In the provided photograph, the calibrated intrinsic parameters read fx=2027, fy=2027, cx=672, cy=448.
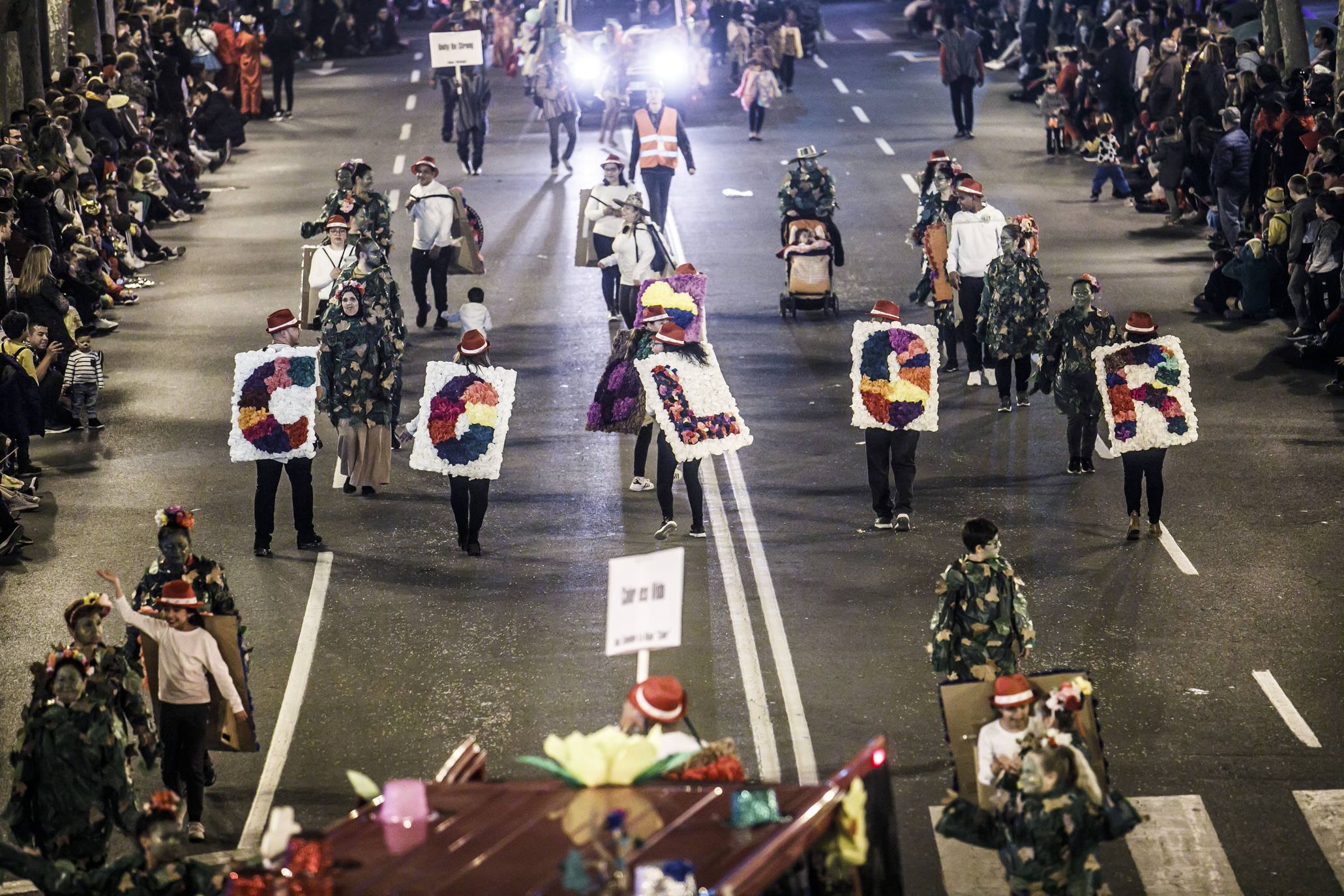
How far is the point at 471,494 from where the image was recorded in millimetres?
16219

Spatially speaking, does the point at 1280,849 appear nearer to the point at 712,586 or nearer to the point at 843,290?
the point at 712,586

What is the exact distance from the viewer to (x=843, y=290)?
25.2 meters

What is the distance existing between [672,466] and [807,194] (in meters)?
8.15

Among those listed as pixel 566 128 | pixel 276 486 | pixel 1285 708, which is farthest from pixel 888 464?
pixel 566 128

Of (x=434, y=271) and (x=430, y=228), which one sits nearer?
(x=430, y=228)

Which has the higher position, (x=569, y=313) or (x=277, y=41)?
(x=277, y=41)

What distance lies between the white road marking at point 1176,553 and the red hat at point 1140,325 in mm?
1599

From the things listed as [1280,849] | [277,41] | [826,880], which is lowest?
[1280,849]

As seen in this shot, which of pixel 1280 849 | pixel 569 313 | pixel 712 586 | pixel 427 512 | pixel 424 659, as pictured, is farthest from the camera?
pixel 569 313

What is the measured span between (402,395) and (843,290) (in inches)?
263

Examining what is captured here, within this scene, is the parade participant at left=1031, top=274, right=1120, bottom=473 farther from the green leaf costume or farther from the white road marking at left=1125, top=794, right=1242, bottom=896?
the white road marking at left=1125, top=794, right=1242, bottom=896

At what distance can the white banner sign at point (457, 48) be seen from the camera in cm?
3159

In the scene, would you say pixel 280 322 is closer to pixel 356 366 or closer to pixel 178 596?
pixel 356 366

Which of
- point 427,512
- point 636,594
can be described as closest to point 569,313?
point 427,512
